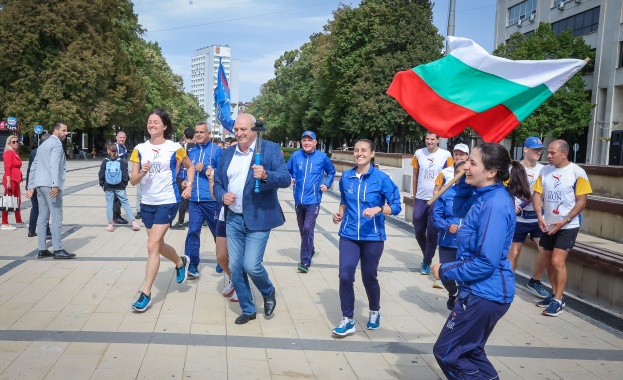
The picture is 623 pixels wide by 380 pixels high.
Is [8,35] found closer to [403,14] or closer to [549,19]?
A: [403,14]

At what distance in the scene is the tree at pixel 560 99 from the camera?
41.2m

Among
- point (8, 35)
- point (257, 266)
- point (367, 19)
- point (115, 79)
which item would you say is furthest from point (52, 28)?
point (257, 266)

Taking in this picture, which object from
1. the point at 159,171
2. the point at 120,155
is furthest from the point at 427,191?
the point at 120,155

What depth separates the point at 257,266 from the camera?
5617 mm

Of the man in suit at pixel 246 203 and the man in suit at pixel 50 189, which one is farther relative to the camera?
the man in suit at pixel 50 189

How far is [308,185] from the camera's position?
8.39m

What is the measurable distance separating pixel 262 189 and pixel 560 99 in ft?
133

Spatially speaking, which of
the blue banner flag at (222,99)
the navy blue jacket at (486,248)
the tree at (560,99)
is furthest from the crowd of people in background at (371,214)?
the tree at (560,99)

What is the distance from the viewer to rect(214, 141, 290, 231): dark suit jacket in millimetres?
5516

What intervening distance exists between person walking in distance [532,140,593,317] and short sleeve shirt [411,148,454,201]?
1.67 meters

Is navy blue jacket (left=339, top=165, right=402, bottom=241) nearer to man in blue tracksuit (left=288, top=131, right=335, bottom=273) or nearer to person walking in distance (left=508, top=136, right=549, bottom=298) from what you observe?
person walking in distance (left=508, top=136, right=549, bottom=298)

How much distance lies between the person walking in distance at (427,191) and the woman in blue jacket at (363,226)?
2584mm

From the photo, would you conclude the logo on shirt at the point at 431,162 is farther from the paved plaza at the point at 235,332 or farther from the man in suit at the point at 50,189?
the man in suit at the point at 50,189

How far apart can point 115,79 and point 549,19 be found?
35.1 m
